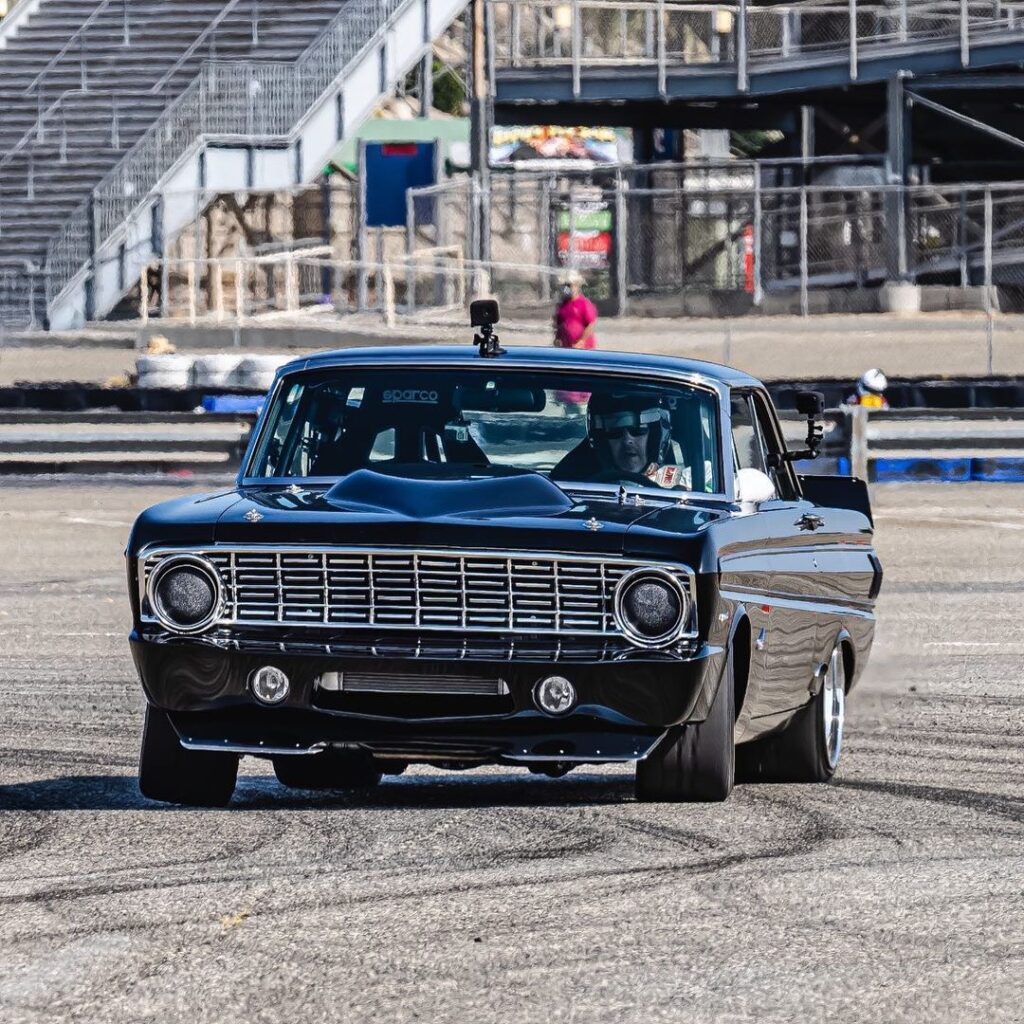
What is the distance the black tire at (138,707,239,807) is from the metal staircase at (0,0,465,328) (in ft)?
110

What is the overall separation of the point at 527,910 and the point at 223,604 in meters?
1.77

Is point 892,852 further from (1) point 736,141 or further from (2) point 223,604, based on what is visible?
(1) point 736,141

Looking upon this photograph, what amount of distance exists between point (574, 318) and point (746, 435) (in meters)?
17.7

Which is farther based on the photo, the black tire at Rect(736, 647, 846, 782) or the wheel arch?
the black tire at Rect(736, 647, 846, 782)

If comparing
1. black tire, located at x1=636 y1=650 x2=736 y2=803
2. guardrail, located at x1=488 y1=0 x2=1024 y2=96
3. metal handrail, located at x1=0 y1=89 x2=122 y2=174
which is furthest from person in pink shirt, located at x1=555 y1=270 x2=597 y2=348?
→ metal handrail, located at x1=0 y1=89 x2=122 y2=174

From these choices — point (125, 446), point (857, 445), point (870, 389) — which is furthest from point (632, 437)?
point (870, 389)

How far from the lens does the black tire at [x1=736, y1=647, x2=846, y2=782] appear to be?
8.66 meters

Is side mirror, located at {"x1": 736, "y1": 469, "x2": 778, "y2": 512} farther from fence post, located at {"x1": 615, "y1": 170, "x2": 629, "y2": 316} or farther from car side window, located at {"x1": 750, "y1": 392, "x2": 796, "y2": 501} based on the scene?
fence post, located at {"x1": 615, "y1": 170, "x2": 629, "y2": 316}

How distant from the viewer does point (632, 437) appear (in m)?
8.46

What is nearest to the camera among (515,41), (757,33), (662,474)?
(662,474)

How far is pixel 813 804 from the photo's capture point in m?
8.16

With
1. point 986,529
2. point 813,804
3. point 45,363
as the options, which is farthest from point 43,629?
point 45,363

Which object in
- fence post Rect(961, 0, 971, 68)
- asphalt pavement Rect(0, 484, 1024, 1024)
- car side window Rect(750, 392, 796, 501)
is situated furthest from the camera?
fence post Rect(961, 0, 971, 68)

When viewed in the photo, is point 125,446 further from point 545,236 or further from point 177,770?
point 545,236
